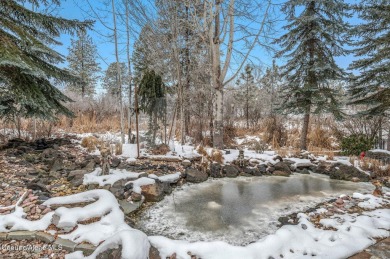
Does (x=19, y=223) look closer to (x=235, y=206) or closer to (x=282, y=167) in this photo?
(x=235, y=206)

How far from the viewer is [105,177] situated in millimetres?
3764

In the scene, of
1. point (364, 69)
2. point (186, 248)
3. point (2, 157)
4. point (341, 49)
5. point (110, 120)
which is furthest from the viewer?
point (110, 120)

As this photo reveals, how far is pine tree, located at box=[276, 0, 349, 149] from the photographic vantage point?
686cm

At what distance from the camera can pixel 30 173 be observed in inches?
142

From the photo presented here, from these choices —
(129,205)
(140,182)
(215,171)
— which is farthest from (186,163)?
(129,205)

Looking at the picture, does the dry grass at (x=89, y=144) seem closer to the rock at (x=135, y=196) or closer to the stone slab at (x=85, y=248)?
the rock at (x=135, y=196)

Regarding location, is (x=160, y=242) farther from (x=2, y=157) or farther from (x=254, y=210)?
(x=2, y=157)

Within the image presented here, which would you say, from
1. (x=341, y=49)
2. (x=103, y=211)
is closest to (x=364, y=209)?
(x=103, y=211)

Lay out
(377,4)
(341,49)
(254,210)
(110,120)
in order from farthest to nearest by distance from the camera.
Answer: (110,120) < (341,49) < (377,4) < (254,210)

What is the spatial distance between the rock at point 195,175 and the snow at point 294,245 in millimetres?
2368

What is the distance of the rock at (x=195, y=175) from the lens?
4601 mm

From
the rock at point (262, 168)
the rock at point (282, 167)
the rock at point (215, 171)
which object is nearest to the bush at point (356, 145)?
the rock at point (282, 167)

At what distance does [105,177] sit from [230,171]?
2.87m

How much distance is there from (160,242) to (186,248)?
0.28 meters
